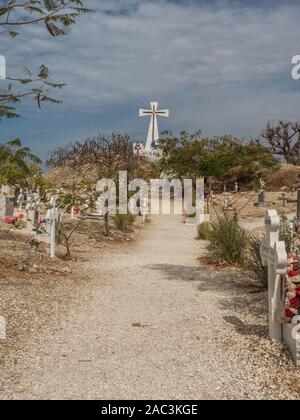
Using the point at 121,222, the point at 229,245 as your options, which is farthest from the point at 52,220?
the point at 121,222

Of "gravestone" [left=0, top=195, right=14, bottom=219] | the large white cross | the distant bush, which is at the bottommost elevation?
"gravestone" [left=0, top=195, right=14, bottom=219]

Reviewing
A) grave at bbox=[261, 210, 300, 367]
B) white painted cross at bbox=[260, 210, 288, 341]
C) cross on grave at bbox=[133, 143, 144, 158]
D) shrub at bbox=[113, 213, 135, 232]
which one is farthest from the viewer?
cross on grave at bbox=[133, 143, 144, 158]

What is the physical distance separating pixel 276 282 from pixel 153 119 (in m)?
45.3

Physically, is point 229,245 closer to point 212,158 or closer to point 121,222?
point 121,222

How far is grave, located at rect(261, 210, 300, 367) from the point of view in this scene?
4.61 m

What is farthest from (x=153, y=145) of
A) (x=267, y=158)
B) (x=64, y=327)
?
(x=64, y=327)

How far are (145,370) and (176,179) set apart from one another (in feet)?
93.2

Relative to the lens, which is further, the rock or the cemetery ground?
the rock

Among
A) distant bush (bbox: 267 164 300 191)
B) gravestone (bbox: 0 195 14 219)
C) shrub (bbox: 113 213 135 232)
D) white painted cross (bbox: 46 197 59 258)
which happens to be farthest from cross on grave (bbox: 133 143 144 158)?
white painted cross (bbox: 46 197 59 258)

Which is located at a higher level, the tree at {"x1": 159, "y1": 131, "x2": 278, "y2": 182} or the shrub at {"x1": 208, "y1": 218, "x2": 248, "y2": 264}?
the tree at {"x1": 159, "y1": 131, "x2": 278, "y2": 182}

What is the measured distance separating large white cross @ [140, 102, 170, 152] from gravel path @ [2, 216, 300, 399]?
131 feet

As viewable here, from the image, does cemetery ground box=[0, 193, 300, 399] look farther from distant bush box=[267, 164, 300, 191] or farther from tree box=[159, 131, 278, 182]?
distant bush box=[267, 164, 300, 191]

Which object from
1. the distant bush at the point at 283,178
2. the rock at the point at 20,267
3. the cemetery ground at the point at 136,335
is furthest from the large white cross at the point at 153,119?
the rock at the point at 20,267

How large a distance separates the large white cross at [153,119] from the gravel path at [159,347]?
40031mm
